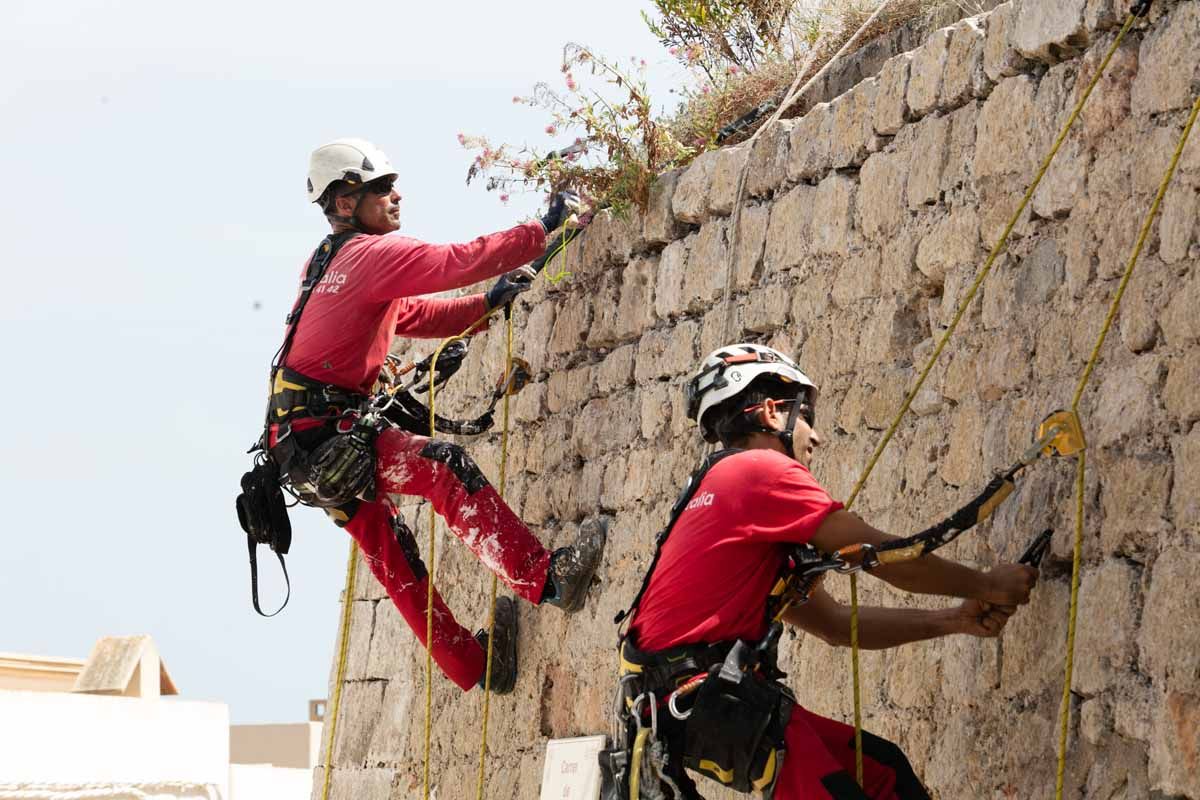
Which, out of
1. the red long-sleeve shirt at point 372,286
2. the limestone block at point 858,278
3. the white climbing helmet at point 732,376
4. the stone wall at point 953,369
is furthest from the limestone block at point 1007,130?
the red long-sleeve shirt at point 372,286

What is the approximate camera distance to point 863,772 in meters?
4.33

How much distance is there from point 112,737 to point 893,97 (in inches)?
378

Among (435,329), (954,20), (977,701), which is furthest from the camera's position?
(435,329)

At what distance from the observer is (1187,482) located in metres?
4.03

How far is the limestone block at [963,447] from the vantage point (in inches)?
188

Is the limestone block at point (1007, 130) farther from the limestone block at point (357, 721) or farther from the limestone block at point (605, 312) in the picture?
the limestone block at point (357, 721)

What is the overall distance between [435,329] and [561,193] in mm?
817

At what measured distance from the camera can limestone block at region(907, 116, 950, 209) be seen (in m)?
5.11

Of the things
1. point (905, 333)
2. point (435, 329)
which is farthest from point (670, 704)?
point (435, 329)

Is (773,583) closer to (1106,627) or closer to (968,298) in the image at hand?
(1106,627)

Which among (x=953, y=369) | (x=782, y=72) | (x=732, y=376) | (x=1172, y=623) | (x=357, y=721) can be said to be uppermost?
(x=782, y=72)

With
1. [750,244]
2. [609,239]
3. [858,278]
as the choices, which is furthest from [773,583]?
[609,239]

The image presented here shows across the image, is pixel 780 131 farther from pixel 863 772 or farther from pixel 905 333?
pixel 863 772

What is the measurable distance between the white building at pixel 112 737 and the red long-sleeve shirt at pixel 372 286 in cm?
701
